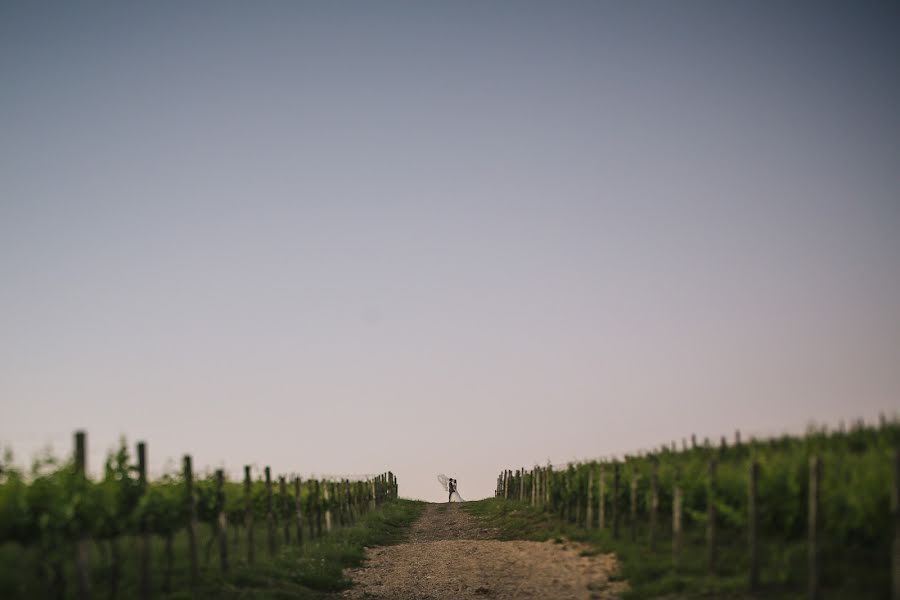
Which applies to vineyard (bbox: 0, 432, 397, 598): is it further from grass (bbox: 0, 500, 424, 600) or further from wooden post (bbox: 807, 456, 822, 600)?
wooden post (bbox: 807, 456, 822, 600)

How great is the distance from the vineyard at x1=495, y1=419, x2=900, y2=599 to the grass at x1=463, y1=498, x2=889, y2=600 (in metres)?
0.03

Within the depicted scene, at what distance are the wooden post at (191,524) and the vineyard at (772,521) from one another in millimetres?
8915

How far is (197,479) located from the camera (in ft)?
64.8

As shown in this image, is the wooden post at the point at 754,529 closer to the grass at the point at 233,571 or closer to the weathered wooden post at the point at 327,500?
the grass at the point at 233,571

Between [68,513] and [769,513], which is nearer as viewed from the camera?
[68,513]

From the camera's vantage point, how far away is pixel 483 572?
19531mm

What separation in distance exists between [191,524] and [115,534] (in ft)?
8.55

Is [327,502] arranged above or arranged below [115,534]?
below

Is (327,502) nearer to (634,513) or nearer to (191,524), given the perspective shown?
(634,513)

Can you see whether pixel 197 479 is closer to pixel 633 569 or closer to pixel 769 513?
pixel 633 569

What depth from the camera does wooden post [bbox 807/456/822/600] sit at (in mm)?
11789

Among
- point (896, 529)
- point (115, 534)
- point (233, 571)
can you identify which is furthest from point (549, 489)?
point (896, 529)

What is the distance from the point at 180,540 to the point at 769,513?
1298 centimetres

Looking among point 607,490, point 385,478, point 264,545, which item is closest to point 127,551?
point 264,545
